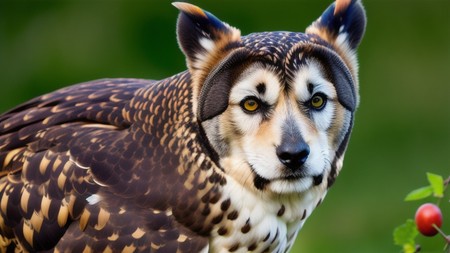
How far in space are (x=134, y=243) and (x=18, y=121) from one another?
66 centimetres

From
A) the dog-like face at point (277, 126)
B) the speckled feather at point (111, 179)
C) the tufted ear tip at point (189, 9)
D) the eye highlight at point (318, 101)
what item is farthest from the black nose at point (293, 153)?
the tufted ear tip at point (189, 9)

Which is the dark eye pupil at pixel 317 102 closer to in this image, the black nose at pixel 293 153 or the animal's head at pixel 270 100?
the animal's head at pixel 270 100

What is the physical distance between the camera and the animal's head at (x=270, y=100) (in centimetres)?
443

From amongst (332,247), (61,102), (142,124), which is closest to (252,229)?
(142,124)

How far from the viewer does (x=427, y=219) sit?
3938 millimetres

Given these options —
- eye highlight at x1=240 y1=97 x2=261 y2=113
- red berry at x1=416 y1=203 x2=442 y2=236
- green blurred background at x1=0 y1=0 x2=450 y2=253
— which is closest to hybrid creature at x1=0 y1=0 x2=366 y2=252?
eye highlight at x1=240 y1=97 x2=261 y2=113

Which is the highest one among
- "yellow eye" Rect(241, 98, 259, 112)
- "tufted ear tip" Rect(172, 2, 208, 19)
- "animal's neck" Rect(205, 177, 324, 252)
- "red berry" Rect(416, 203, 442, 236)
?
"tufted ear tip" Rect(172, 2, 208, 19)

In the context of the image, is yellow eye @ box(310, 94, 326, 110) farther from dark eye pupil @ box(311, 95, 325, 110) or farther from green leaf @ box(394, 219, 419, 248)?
green leaf @ box(394, 219, 419, 248)

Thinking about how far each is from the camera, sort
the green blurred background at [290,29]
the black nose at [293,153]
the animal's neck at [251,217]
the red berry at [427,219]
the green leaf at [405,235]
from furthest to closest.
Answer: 1. the green blurred background at [290,29]
2. the animal's neck at [251,217]
3. the black nose at [293,153]
4. the red berry at [427,219]
5. the green leaf at [405,235]

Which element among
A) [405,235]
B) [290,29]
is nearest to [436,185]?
[405,235]

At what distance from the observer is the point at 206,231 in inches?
183

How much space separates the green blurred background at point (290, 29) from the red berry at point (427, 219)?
423cm

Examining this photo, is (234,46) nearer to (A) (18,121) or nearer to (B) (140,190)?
(B) (140,190)

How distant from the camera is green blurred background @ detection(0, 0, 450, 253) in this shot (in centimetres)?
844
